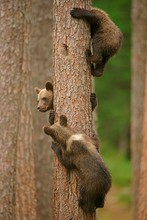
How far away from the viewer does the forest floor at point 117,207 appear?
61.2 ft

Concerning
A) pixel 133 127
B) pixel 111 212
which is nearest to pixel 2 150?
pixel 133 127

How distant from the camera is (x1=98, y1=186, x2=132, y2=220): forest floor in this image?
18656 millimetres

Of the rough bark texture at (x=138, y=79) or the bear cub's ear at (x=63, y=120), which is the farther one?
the rough bark texture at (x=138, y=79)

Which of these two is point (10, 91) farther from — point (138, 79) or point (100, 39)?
point (138, 79)

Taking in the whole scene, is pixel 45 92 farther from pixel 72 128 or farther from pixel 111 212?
pixel 111 212

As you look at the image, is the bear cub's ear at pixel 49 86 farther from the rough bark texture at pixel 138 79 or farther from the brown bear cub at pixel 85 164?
the rough bark texture at pixel 138 79

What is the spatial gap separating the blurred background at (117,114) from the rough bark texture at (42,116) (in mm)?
3334

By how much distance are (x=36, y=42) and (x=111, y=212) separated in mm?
7991

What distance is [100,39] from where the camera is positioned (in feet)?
28.7

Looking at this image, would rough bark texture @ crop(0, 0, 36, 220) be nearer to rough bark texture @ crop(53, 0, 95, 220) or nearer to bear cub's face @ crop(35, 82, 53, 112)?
bear cub's face @ crop(35, 82, 53, 112)

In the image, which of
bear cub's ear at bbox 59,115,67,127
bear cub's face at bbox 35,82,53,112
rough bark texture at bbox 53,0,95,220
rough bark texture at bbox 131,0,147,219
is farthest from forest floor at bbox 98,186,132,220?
bear cub's ear at bbox 59,115,67,127

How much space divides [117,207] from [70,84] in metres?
12.2

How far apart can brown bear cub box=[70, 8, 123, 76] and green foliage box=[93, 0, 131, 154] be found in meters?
7.99

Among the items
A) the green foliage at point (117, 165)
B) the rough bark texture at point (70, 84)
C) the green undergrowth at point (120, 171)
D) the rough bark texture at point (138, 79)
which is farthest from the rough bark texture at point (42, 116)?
the green foliage at point (117, 165)
